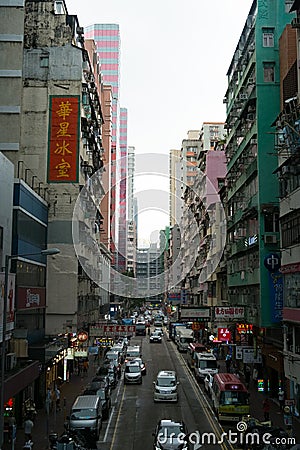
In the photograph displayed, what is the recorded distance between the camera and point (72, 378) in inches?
1805

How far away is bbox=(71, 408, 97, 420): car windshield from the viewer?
24.8 m

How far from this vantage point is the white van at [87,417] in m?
24.0

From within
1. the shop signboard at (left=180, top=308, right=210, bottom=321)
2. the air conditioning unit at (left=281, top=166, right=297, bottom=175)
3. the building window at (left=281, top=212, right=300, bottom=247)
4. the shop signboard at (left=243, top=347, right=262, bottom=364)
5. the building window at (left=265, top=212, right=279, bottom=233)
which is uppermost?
the air conditioning unit at (left=281, top=166, right=297, bottom=175)

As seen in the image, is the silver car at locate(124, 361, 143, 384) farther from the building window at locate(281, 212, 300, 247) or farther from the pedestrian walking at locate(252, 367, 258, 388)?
Result: the building window at locate(281, 212, 300, 247)

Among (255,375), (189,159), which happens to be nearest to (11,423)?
(255,375)

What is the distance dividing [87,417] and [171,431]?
195 inches

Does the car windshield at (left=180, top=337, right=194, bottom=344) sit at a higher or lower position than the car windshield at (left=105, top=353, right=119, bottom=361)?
higher

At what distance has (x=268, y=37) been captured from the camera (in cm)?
3894

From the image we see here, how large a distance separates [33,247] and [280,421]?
16.5 meters

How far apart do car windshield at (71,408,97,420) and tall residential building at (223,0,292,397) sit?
1265 centimetres

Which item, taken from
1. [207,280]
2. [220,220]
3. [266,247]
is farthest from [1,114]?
[207,280]

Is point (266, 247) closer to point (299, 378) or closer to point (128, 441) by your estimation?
point (299, 378)

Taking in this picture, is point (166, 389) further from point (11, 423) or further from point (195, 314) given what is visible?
point (195, 314)

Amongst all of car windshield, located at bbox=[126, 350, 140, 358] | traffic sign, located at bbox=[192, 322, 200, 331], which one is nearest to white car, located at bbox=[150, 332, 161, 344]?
traffic sign, located at bbox=[192, 322, 200, 331]
